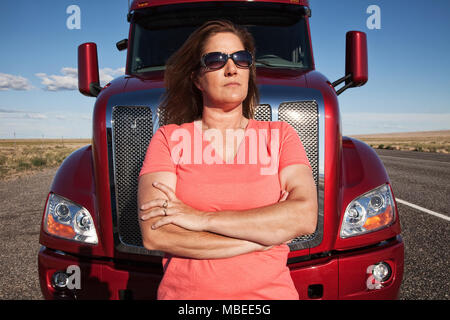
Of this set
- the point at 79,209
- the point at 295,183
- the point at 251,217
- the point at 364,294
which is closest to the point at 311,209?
the point at 295,183

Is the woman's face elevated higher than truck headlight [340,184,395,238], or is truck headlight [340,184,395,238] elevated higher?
the woman's face

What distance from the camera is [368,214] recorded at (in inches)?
93.0

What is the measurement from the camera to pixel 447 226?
17.3 feet

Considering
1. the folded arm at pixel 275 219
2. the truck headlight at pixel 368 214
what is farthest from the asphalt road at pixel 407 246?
the folded arm at pixel 275 219

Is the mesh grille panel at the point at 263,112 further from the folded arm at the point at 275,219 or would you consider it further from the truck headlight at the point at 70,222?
the truck headlight at the point at 70,222

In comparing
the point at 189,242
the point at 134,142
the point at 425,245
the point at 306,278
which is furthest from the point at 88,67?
the point at 425,245

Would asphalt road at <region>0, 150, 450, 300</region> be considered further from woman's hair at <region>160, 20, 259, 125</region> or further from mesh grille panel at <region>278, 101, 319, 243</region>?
woman's hair at <region>160, 20, 259, 125</region>

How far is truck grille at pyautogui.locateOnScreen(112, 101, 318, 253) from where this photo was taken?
2.27m

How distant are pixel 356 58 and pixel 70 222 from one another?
2646 millimetres

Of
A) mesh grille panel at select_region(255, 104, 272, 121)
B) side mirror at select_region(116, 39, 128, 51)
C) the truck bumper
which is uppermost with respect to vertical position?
side mirror at select_region(116, 39, 128, 51)

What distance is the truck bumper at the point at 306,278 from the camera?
7.29ft

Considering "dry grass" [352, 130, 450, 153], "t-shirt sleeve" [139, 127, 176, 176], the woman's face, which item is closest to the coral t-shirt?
"t-shirt sleeve" [139, 127, 176, 176]

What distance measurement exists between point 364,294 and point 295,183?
1102 millimetres

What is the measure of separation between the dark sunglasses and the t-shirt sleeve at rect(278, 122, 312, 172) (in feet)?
1.34
